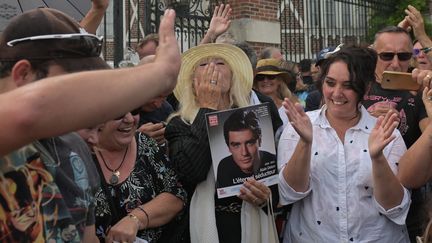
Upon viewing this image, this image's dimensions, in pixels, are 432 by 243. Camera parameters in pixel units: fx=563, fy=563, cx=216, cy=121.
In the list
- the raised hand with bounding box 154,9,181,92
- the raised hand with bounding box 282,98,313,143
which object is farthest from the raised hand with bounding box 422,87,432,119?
the raised hand with bounding box 154,9,181,92

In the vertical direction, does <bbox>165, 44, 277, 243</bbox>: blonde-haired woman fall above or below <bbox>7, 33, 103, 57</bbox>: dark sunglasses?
below

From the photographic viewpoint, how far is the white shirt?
3143 millimetres

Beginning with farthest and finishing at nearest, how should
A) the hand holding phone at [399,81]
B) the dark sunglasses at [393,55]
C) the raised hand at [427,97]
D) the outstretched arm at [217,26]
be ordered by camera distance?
1. the outstretched arm at [217,26]
2. the dark sunglasses at [393,55]
3. the hand holding phone at [399,81]
4. the raised hand at [427,97]

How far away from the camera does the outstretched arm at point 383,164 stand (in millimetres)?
2959

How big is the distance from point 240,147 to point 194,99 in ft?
1.39

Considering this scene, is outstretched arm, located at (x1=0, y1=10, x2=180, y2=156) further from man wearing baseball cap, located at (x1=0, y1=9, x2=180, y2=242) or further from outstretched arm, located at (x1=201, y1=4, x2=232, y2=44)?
outstretched arm, located at (x1=201, y1=4, x2=232, y2=44)

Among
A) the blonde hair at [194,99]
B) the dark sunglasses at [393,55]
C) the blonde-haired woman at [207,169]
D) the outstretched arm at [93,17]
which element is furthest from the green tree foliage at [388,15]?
the outstretched arm at [93,17]

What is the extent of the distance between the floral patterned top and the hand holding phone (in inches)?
55.7

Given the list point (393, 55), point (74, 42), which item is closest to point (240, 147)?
point (393, 55)

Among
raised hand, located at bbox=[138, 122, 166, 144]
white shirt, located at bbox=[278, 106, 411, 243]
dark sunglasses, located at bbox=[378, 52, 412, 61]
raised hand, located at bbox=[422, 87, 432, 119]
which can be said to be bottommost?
white shirt, located at bbox=[278, 106, 411, 243]

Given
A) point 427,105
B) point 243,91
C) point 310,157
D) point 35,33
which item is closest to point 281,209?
point 310,157

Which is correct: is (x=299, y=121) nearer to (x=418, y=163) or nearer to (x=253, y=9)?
(x=418, y=163)

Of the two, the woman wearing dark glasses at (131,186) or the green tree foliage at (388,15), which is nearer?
the woman wearing dark glasses at (131,186)

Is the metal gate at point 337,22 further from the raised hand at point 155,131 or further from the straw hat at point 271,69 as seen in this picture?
the raised hand at point 155,131
